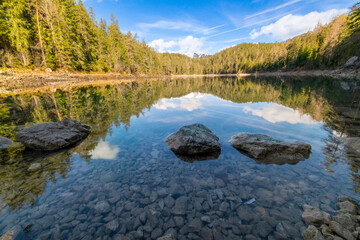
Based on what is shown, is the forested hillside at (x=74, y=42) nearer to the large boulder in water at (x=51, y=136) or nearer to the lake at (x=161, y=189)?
the large boulder in water at (x=51, y=136)

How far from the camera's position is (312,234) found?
3078 millimetres

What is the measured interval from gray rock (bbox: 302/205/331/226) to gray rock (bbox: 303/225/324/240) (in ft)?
1.22

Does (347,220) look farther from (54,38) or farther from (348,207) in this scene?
(54,38)

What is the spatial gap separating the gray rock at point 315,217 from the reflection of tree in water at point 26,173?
727 cm

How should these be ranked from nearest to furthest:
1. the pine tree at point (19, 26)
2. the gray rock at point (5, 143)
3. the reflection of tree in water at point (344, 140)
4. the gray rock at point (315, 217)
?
the gray rock at point (315, 217), the reflection of tree in water at point (344, 140), the gray rock at point (5, 143), the pine tree at point (19, 26)

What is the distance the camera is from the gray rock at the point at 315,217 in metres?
3.41

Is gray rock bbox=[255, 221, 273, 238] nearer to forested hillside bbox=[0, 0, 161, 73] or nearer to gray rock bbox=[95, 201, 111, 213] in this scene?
gray rock bbox=[95, 201, 111, 213]

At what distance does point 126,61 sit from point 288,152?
82.0 meters

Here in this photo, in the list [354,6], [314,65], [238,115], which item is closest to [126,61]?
[238,115]

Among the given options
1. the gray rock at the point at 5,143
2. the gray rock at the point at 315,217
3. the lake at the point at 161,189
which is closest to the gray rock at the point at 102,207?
the lake at the point at 161,189

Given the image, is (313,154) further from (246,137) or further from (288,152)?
(246,137)

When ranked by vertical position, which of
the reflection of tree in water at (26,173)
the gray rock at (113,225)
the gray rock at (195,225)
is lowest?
the gray rock at (195,225)

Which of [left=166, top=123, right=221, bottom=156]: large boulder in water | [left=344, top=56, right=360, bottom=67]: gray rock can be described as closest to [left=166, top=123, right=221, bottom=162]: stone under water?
[left=166, top=123, right=221, bottom=156]: large boulder in water

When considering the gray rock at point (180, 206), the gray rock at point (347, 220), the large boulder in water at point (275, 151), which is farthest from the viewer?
the large boulder in water at point (275, 151)
